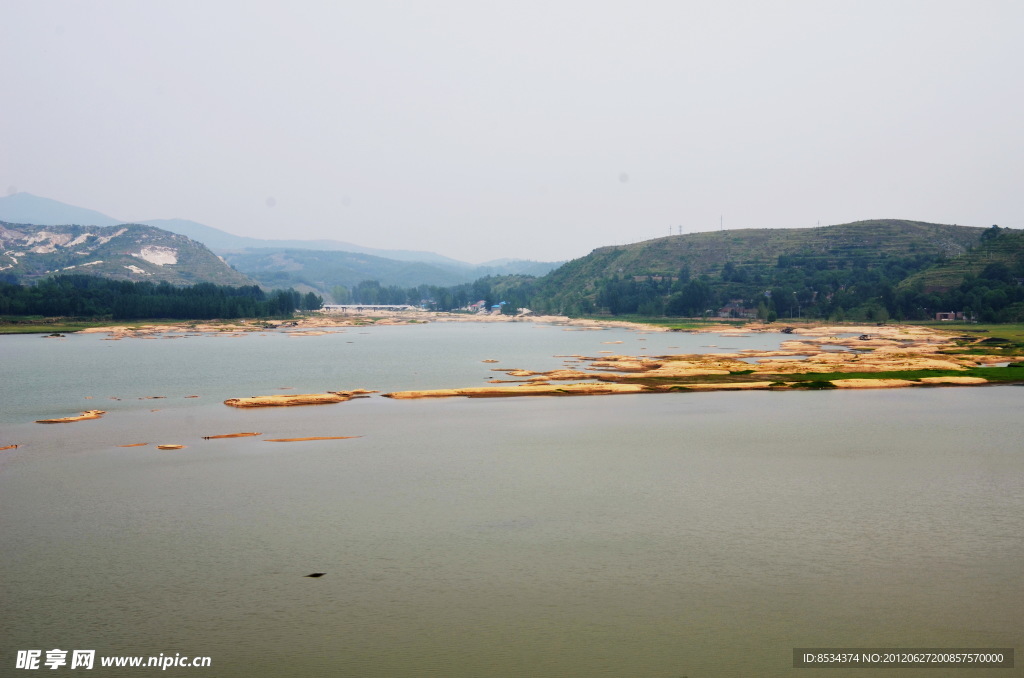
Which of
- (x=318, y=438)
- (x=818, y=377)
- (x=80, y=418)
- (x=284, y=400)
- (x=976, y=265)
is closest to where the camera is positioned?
(x=318, y=438)

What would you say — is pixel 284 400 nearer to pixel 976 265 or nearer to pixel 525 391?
pixel 525 391

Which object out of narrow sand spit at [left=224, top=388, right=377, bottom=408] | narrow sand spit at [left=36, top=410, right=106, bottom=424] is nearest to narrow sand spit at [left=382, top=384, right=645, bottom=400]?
narrow sand spit at [left=224, top=388, right=377, bottom=408]

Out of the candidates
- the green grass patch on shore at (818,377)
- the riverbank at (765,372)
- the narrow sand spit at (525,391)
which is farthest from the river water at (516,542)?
the green grass patch on shore at (818,377)

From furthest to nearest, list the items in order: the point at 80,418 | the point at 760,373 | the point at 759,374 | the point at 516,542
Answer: the point at 760,373
the point at 759,374
the point at 80,418
the point at 516,542

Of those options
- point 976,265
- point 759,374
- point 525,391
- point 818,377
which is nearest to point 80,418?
point 525,391

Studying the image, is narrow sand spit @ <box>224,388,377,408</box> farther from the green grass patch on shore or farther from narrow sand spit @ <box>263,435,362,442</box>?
the green grass patch on shore

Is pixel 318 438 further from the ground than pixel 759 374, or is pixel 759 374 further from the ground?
pixel 759 374

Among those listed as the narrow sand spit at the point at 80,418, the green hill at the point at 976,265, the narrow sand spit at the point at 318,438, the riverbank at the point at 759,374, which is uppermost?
the green hill at the point at 976,265

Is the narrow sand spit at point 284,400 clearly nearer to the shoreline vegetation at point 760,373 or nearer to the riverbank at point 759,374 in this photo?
the shoreline vegetation at point 760,373

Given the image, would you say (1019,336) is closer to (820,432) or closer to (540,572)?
Result: (820,432)

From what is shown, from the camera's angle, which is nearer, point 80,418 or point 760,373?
point 80,418
